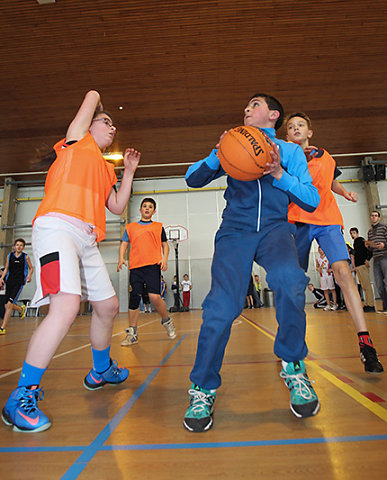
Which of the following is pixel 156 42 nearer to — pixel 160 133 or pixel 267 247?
pixel 160 133

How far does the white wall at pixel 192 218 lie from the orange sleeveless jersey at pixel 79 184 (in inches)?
513

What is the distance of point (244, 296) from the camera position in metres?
1.49

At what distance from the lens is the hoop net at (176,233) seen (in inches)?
574

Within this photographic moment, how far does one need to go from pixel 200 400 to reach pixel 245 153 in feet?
3.46

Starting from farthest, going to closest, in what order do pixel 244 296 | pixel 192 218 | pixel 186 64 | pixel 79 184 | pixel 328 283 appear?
1. pixel 192 218
2. pixel 186 64
3. pixel 328 283
4. pixel 79 184
5. pixel 244 296

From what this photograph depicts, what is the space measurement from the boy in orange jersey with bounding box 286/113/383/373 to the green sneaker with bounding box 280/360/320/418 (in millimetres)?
890

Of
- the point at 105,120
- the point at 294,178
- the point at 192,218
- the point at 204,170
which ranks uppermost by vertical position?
the point at 192,218

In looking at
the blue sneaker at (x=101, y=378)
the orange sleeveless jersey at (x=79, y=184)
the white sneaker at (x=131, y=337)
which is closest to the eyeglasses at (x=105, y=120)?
the orange sleeveless jersey at (x=79, y=184)

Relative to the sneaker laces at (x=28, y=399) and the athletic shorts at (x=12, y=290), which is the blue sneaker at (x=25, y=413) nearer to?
the sneaker laces at (x=28, y=399)

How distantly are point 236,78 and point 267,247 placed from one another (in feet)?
30.7

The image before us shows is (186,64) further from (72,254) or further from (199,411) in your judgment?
(199,411)

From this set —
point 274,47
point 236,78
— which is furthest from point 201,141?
point 274,47

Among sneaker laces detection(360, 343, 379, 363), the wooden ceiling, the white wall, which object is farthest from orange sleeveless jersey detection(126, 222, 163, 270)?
the white wall

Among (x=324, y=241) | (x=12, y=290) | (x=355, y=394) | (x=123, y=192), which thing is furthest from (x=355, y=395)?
(x=12, y=290)
